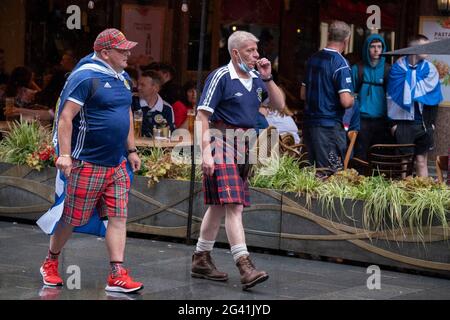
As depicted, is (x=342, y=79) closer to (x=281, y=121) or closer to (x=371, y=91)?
(x=281, y=121)

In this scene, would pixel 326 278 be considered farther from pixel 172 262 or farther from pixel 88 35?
pixel 88 35

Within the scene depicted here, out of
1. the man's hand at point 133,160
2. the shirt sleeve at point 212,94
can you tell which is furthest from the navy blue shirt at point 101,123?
the shirt sleeve at point 212,94

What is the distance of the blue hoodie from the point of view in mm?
12078

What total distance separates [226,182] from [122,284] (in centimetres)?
111

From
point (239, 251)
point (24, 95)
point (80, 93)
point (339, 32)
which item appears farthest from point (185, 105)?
point (80, 93)

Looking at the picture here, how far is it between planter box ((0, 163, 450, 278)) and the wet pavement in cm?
13

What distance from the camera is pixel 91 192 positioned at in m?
7.68

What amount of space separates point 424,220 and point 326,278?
969 mm

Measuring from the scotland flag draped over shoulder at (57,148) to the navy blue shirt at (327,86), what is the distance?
287cm

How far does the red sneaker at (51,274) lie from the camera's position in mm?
7875

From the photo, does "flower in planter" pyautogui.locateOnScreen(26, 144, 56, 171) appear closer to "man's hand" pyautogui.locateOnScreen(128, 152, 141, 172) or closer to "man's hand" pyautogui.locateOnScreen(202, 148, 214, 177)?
"man's hand" pyautogui.locateOnScreen(128, 152, 141, 172)

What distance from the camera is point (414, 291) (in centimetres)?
809
